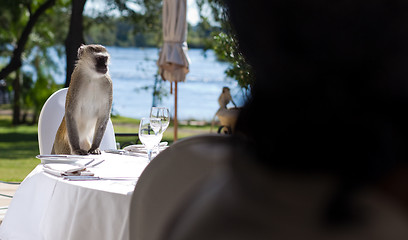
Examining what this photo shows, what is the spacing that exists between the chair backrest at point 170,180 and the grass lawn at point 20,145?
401cm

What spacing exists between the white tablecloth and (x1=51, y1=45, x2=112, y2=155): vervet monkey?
46 centimetres

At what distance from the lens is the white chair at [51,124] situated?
3.74 m

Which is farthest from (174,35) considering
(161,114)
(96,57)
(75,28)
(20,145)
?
(20,145)

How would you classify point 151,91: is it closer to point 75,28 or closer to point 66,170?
point 75,28

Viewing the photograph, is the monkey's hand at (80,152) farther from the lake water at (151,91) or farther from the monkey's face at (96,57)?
the lake water at (151,91)

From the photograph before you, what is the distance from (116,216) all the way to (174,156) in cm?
136

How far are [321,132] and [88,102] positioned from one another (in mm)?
2804

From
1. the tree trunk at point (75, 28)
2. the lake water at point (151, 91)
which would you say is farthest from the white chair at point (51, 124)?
the lake water at point (151, 91)

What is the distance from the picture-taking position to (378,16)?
1.68ft

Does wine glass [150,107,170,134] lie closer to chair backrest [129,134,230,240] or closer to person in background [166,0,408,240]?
chair backrest [129,134,230,240]

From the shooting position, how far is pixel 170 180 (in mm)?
795

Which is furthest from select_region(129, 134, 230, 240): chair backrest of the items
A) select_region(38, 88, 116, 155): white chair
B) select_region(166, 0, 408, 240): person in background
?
select_region(38, 88, 116, 155): white chair

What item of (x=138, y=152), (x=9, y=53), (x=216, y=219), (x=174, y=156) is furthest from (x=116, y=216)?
(x=9, y=53)

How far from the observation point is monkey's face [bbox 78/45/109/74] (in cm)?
318
